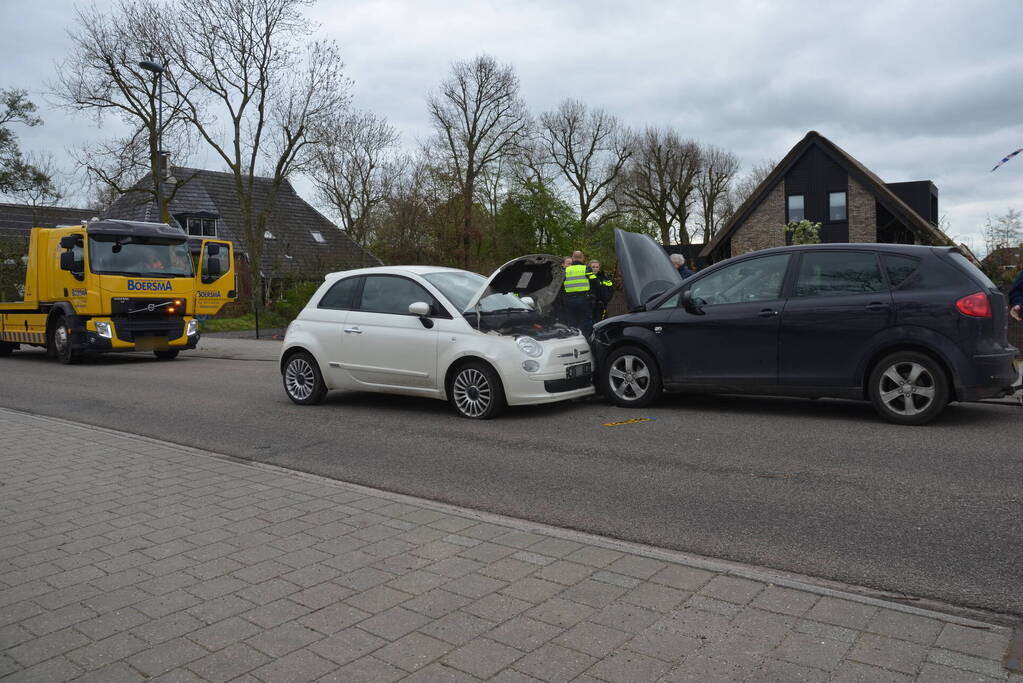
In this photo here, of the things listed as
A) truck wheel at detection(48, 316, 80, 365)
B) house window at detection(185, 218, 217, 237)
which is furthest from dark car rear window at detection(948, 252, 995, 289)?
house window at detection(185, 218, 217, 237)

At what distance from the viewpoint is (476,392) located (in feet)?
29.8

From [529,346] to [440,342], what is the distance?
956mm

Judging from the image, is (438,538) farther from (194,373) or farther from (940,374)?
(194,373)

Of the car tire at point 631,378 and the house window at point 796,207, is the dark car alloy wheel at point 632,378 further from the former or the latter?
the house window at point 796,207

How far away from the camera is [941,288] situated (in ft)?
26.0

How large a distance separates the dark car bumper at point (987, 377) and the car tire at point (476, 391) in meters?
4.36

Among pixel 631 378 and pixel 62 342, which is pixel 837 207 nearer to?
pixel 631 378

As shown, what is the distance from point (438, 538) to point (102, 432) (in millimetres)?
5388

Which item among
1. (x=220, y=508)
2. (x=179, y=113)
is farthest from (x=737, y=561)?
(x=179, y=113)

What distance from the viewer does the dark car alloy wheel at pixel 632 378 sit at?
31.1 feet

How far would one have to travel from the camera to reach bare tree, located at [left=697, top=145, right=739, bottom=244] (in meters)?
56.2

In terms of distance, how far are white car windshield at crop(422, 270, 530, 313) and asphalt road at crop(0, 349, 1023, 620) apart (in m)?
1.19

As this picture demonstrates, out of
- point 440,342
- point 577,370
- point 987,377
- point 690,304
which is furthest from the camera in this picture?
point 577,370

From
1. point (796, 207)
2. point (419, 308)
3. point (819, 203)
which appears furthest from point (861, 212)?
point (419, 308)
